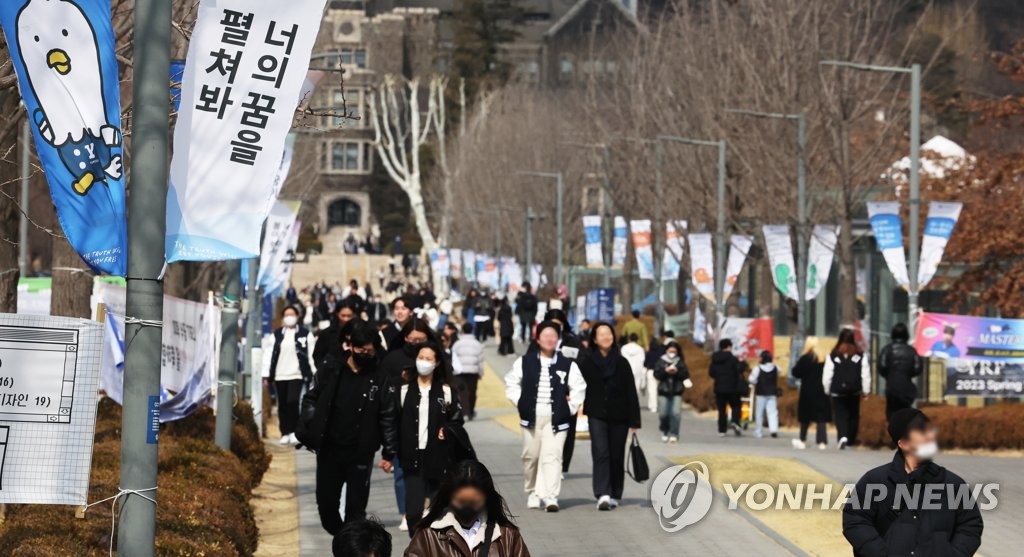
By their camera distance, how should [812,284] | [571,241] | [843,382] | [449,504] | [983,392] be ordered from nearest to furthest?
1. [449,504]
2. [843,382]
3. [983,392]
4. [812,284]
5. [571,241]

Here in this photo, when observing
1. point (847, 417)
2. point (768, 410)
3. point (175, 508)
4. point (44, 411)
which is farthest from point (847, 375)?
point (44, 411)

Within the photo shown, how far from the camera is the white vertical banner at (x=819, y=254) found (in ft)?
109

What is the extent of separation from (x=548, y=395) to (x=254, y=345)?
1001 cm

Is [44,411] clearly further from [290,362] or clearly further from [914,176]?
[914,176]

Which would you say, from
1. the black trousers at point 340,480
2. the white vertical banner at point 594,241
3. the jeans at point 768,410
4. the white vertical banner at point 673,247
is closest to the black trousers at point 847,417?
the jeans at point 768,410

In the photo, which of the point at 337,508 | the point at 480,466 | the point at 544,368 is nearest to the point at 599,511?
the point at 544,368

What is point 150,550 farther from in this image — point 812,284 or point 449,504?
point 812,284

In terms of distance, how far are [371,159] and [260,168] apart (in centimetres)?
12531

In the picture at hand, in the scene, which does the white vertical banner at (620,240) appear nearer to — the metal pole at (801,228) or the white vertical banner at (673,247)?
the white vertical banner at (673,247)

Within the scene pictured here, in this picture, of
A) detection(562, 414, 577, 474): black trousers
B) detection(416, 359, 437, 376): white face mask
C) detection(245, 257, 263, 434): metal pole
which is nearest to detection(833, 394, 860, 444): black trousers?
detection(562, 414, 577, 474): black trousers

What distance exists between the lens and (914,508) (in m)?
7.45

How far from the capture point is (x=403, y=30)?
135500 millimetres

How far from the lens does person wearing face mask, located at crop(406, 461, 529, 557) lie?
6.64 m

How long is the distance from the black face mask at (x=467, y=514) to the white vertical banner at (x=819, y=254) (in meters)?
27.0
